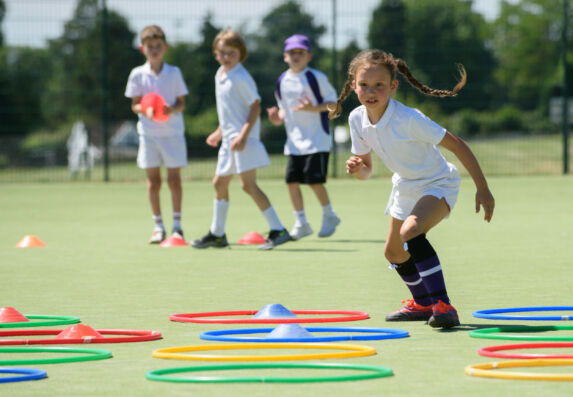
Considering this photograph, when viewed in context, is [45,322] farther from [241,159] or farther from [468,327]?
[241,159]

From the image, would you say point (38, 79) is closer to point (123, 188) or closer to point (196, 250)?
point (123, 188)

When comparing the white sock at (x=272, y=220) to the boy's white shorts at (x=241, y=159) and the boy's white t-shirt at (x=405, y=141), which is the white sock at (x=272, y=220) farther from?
the boy's white t-shirt at (x=405, y=141)

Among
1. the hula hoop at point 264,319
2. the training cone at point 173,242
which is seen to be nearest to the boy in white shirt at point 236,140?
the training cone at point 173,242

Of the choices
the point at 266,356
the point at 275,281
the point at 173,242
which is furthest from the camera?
the point at 173,242

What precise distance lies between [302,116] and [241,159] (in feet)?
3.49

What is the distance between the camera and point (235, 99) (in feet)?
32.1

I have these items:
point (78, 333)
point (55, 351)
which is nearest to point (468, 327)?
point (78, 333)

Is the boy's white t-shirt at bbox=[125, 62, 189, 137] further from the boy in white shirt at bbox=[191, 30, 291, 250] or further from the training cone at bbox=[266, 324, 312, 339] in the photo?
the training cone at bbox=[266, 324, 312, 339]

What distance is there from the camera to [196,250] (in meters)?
9.55

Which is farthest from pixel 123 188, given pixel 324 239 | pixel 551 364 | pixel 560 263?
pixel 551 364

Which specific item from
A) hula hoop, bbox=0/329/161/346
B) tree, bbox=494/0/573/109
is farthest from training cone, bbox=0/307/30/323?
tree, bbox=494/0/573/109

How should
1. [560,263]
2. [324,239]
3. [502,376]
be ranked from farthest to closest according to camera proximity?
1. [324,239]
2. [560,263]
3. [502,376]

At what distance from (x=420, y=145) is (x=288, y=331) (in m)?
1.41

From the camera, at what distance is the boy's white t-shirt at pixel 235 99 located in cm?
972
